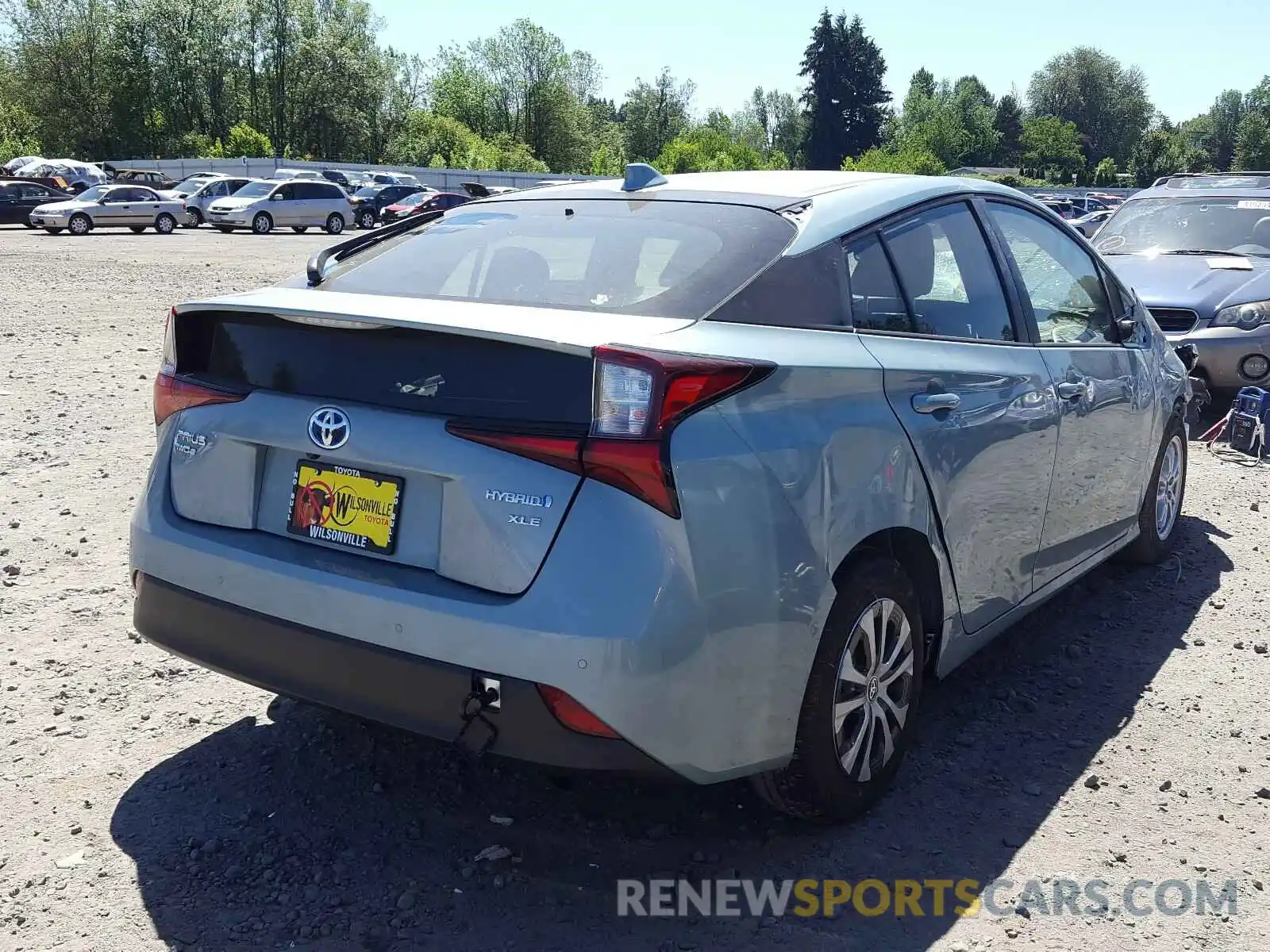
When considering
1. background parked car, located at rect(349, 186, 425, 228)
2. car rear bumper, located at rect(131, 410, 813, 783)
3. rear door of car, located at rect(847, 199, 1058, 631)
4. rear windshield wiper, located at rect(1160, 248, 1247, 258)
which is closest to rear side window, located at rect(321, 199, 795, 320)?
rear door of car, located at rect(847, 199, 1058, 631)

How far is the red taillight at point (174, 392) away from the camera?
322 centimetres

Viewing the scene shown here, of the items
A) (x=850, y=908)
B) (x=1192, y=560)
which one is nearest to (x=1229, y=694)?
(x=1192, y=560)

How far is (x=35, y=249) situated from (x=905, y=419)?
26.6m

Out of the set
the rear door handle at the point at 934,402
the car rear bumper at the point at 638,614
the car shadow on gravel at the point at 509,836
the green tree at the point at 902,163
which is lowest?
the car shadow on gravel at the point at 509,836

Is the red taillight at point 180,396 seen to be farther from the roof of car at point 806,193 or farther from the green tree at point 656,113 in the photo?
the green tree at point 656,113

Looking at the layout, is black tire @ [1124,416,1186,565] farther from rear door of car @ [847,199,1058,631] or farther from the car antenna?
the car antenna

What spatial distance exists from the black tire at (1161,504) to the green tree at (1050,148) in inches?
5141

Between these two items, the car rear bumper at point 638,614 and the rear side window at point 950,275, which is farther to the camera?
the rear side window at point 950,275

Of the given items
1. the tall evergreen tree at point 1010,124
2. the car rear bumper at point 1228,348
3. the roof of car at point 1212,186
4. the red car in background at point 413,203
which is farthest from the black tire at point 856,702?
the tall evergreen tree at point 1010,124

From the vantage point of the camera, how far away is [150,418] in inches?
316

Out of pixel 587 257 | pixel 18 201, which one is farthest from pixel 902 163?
pixel 587 257

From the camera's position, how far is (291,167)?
207ft

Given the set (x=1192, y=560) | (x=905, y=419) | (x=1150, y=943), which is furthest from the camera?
(x=1192, y=560)

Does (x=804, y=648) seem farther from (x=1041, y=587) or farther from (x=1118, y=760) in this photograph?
(x=1041, y=587)
